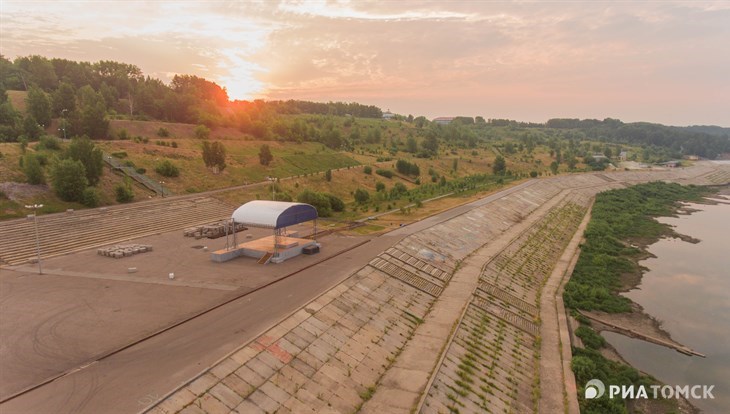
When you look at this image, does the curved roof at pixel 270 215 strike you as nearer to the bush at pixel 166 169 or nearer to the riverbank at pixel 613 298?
the riverbank at pixel 613 298

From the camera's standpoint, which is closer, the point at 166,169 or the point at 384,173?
the point at 166,169

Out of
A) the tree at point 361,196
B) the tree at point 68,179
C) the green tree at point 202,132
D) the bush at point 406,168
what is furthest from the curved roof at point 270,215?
the bush at point 406,168

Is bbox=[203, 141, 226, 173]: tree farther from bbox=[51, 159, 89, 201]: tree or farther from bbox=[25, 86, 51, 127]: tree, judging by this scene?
bbox=[25, 86, 51, 127]: tree

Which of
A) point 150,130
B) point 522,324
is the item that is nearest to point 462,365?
point 522,324

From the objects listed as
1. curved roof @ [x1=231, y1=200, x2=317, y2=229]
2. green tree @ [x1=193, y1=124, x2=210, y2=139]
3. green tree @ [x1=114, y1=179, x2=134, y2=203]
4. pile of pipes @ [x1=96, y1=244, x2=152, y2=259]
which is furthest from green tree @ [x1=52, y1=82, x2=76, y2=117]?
curved roof @ [x1=231, y1=200, x2=317, y2=229]

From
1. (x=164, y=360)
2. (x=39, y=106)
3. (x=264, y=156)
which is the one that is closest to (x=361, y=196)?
(x=264, y=156)

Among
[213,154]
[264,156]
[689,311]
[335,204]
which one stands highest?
[213,154]

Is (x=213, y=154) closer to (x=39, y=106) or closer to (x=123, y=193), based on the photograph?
(x=123, y=193)
